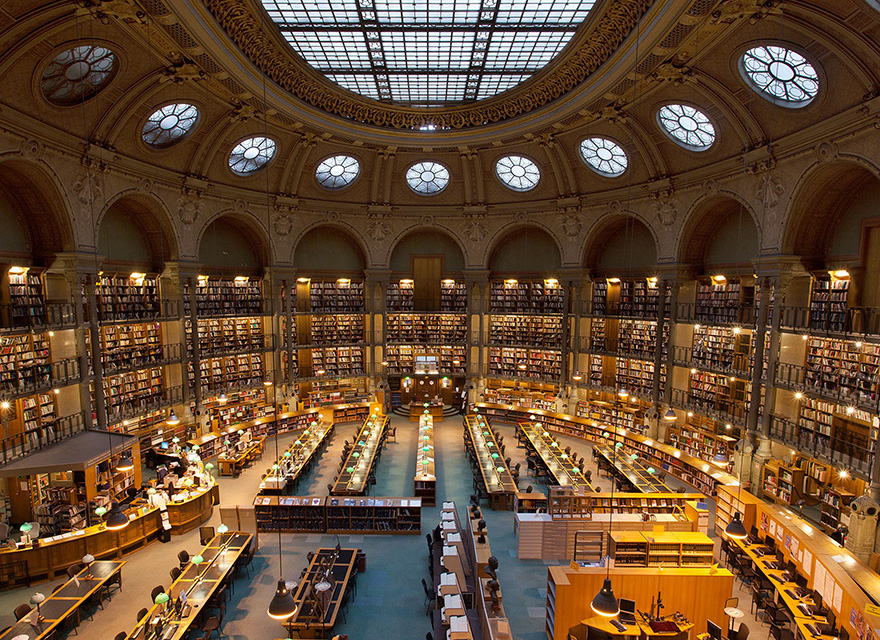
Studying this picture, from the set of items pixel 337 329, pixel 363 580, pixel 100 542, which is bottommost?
pixel 363 580

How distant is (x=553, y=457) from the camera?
626 inches

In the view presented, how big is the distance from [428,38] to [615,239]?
37.6 feet

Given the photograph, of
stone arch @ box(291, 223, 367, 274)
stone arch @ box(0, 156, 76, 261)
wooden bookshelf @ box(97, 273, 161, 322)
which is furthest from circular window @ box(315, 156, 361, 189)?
stone arch @ box(0, 156, 76, 261)

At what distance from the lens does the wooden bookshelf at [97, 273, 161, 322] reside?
15.5 meters

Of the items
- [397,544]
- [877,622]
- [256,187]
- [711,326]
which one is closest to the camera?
[877,622]

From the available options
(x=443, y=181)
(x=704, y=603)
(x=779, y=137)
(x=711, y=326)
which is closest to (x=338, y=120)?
(x=443, y=181)

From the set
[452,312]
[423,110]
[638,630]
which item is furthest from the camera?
→ [452,312]

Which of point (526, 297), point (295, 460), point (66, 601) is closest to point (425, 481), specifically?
point (295, 460)

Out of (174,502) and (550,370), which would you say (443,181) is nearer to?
(550,370)

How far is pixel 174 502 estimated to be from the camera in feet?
40.6

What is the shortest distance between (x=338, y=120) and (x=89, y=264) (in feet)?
30.8

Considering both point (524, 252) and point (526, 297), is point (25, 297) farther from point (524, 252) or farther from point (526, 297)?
point (524, 252)

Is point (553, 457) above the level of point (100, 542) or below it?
above

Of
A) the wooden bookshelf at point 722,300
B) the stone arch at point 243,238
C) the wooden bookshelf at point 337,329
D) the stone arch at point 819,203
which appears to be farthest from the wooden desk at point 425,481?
the stone arch at point 819,203
